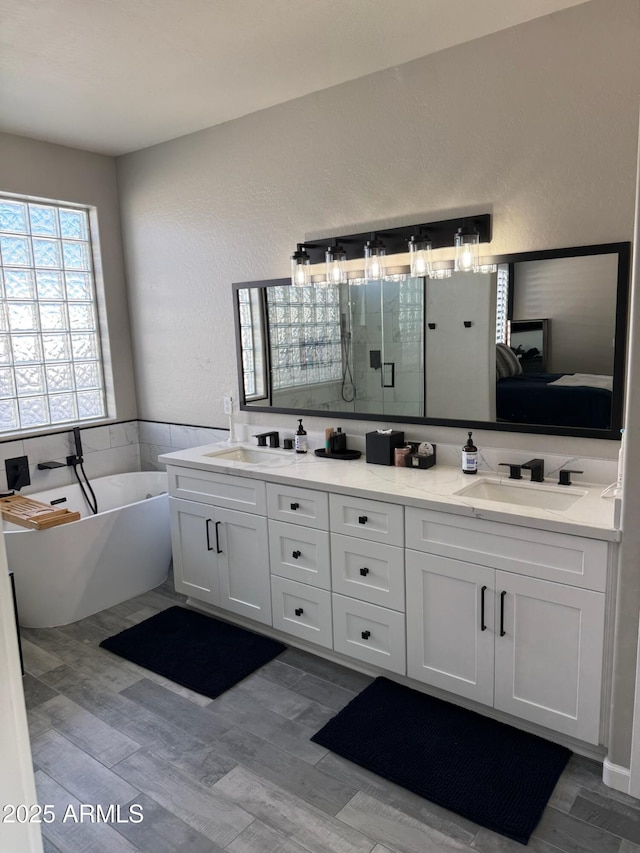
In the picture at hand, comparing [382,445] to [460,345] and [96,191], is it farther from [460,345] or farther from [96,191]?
[96,191]

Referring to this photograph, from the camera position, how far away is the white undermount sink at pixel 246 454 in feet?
11.2

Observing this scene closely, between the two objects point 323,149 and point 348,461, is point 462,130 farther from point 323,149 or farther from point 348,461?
point 348,461

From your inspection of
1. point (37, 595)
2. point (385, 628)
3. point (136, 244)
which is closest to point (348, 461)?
point (385, 628)

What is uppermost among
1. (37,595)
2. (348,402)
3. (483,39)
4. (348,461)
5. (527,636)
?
(483,39)

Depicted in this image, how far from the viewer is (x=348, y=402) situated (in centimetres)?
324

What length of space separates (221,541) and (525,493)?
1.53m

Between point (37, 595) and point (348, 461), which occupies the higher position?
point (348, 461)

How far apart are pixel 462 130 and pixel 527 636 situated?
209 centimetres

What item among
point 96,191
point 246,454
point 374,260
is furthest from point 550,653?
point 96,191

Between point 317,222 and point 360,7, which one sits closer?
point 360,7

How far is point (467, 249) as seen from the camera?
8.68 ft

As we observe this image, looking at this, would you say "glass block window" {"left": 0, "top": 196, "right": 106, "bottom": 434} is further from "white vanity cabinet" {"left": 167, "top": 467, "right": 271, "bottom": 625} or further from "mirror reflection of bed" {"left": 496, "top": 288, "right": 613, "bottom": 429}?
"mirror reflection of bed" {"left": 496, "top": 288, "right": 613, "bottom": 429}

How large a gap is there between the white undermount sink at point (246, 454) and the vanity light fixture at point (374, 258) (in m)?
1.07

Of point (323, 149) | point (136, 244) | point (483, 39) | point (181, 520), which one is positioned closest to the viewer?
point (483, 39)
